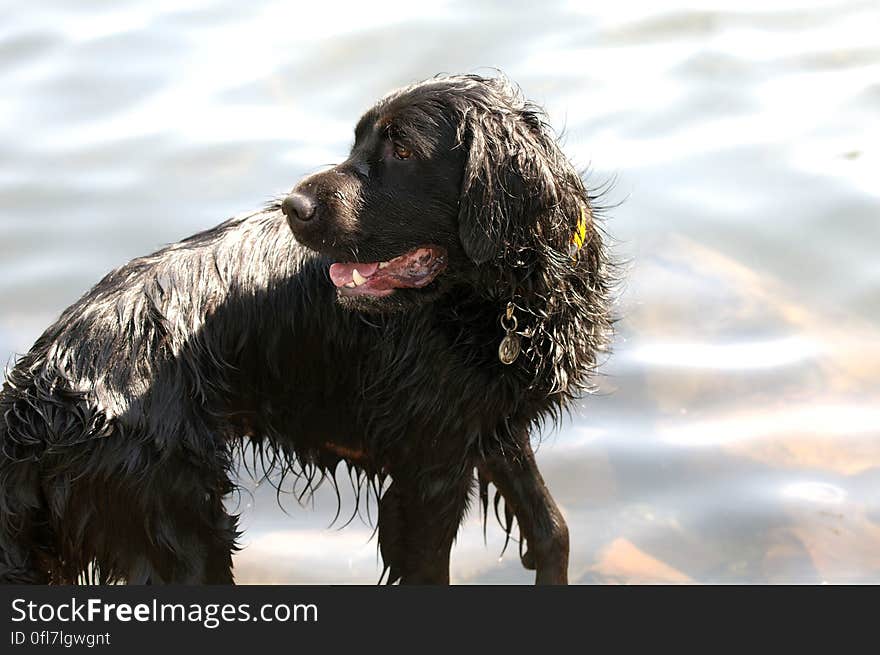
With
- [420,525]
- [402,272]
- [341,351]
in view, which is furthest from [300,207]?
[420,525]

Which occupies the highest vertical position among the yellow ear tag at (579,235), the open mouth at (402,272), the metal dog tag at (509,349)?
the yellow ear tag at (579,235)

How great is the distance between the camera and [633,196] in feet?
25.5

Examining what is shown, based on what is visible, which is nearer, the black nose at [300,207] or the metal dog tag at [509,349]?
the black nose at [300,207]

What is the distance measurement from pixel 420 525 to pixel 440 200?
123 cm

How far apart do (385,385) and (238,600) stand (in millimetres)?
906

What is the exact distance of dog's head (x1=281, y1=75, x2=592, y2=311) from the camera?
4.83 meters

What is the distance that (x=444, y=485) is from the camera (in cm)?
529

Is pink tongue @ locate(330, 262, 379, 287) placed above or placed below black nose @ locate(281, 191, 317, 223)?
below

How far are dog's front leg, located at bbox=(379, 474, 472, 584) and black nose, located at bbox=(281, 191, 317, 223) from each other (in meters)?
1.06

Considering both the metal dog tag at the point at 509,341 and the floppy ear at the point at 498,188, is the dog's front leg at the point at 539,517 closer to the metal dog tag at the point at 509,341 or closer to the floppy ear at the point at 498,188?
the metal dog tag at the point at 509,341

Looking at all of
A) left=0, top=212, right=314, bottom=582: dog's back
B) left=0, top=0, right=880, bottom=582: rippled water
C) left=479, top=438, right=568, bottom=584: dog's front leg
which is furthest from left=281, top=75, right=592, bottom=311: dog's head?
left=0, top=0, right=880, bottom=582: rippled water

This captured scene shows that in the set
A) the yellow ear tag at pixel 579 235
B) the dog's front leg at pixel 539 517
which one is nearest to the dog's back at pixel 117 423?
the yellow ear tag at pixel 579 235

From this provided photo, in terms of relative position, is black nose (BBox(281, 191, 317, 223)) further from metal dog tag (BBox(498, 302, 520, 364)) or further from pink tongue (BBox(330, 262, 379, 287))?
metal dog tag (BBox(498, 302, 520, 364))

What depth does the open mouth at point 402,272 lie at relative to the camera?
501 cm
